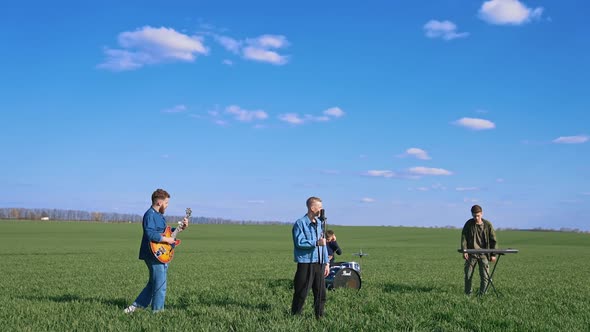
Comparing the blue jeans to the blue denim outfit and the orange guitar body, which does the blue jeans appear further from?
the orange guitar body

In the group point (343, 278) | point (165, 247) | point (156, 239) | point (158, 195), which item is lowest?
point (343, 278)

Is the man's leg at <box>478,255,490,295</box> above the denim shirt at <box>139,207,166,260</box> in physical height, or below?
below

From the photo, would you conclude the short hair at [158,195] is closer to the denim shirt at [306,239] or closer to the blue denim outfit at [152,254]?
the blue denim outfit at [152,254]

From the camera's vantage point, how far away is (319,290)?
9438 mm

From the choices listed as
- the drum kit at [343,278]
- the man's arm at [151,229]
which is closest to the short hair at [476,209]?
the drum kit at [343,278]

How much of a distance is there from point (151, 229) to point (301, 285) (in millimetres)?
2774

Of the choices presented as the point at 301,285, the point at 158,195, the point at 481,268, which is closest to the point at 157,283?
the point at 158,195

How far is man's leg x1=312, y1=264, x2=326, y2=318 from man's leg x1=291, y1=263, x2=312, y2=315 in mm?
169

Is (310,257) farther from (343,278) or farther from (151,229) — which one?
(343,278)

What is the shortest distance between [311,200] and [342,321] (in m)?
2.04

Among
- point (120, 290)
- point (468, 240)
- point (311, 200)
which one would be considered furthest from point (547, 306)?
point (120, 290)

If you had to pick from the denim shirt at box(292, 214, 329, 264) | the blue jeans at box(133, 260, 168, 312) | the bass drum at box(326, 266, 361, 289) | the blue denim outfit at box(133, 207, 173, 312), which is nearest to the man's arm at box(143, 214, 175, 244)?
the blue denim outfit at box(133, 207, 173, 312)

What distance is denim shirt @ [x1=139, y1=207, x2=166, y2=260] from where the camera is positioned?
9578mm

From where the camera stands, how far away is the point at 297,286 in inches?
374
